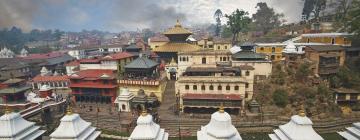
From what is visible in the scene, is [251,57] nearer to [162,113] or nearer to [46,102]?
[162,113]

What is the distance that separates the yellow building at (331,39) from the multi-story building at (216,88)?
71.8ft

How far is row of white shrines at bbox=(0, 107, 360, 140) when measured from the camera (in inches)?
570

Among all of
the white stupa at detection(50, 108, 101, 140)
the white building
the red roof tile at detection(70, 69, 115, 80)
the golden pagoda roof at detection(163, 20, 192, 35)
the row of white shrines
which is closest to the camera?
the row of white shrines

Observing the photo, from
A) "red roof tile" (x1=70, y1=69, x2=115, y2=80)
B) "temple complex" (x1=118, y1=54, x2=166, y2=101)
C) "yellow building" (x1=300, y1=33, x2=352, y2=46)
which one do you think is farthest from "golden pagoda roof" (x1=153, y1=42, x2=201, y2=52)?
"yellow building" (x1=300, y1=33, x2=352, y2=46)

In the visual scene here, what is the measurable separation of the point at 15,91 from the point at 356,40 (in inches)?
2154

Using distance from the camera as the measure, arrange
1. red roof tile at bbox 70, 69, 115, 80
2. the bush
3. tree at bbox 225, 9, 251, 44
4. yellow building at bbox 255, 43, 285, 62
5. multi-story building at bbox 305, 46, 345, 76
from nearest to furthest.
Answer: the bush < multi-story building at bbox 305, 46, 345, 76 < red roof tile at bbox 70, 69, 115, 80 < yellow building at bbox 255, 43, 285, 62 < tree at bbox 225, 9, 251, 44

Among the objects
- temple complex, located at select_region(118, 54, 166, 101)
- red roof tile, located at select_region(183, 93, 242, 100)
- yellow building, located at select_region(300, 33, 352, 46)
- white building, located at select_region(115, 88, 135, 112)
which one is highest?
yellow building, located at select_region(300, 33, 352, 46)

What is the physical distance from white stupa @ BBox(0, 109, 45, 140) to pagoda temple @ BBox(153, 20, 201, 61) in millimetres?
33530

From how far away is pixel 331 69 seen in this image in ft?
120

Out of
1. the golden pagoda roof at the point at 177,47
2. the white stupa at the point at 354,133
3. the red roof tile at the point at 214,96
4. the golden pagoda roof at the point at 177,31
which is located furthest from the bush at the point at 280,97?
the golden pagoda roof at the point at 177,31

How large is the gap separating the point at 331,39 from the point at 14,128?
50654 mm

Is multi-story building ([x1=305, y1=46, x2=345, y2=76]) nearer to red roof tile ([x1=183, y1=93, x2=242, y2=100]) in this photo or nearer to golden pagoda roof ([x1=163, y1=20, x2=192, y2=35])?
red roof tile ([x1=183, y1=93, x2=242, y2=100])

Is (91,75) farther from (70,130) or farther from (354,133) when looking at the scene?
(354,133)

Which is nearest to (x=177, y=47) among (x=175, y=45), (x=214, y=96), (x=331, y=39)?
(x=175, y=45)
